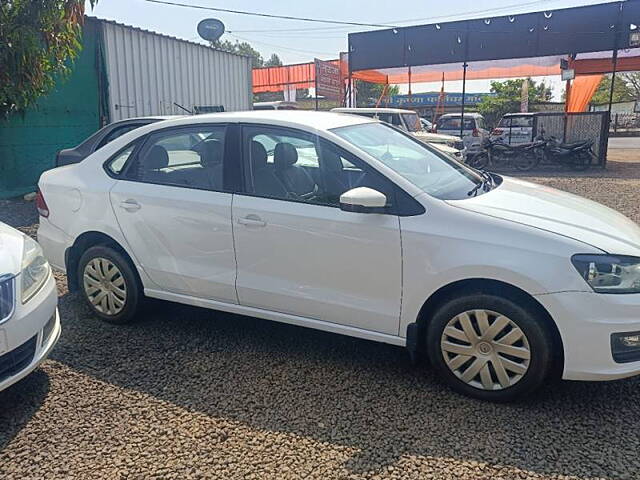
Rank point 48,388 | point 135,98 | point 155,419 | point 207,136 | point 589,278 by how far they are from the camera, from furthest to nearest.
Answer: point 135,98, point 207,136, point 48,388, point 155,419, point 589,278

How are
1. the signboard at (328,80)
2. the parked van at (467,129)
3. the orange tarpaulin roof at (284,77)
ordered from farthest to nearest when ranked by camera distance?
1. the orange tarpaulin roof at (284,77)
2. the signboard at (328,80)
3. the parked van at (467,129)

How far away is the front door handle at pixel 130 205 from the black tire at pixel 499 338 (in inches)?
88.4

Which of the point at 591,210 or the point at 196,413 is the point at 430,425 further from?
the point at 591,210

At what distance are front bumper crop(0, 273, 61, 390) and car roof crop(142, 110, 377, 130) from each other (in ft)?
4.93

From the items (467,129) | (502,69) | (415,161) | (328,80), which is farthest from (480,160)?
(415,161)

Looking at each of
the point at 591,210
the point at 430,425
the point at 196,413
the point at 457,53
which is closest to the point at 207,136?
the point at 196,413

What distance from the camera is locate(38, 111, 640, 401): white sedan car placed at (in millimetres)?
2803

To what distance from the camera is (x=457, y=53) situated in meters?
16.9

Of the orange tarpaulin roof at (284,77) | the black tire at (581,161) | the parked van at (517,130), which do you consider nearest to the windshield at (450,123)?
the parked van at (517,130)

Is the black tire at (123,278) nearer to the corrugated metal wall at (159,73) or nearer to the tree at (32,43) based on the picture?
the tree at (32,43)

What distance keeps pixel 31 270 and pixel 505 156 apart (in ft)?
51.7

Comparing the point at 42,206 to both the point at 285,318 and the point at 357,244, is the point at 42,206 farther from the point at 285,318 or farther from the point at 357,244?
the point at 357,244

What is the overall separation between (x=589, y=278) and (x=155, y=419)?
2424mm

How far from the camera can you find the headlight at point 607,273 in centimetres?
274
